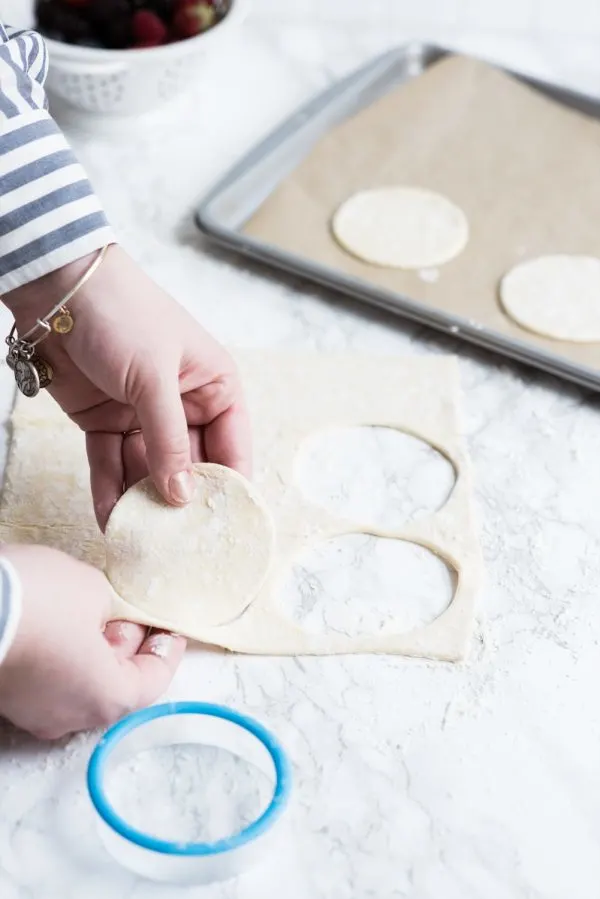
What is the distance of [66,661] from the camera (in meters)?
0.72

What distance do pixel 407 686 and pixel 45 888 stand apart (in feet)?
0.97

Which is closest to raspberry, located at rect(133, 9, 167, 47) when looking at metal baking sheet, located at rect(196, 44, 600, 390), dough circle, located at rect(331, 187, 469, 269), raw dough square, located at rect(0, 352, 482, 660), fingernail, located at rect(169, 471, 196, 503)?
metal baking sheet, located at rect(196, 44, 600, 390)

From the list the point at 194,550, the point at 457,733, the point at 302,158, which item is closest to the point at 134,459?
the point at 194,550

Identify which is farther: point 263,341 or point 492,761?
point 263,341

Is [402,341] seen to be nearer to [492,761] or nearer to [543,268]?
[543,268]

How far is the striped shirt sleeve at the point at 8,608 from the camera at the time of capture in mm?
689

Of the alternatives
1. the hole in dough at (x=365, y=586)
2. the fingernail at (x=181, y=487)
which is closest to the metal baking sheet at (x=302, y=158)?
the hole in dough at (x=365, y=586)

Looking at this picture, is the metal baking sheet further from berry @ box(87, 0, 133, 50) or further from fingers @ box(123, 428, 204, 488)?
fingers @ box(123, 428, 204, 488)

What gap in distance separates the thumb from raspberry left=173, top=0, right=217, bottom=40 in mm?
668

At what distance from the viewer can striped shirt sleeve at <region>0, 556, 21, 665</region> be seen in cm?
69

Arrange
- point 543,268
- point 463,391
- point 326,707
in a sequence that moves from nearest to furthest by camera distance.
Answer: point 326,707 < point 463,391 < point 543,268

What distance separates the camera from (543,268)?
1.21 m

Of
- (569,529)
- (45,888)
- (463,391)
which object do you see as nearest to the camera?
(45,888)

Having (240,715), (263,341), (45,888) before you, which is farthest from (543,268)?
(45,888)
